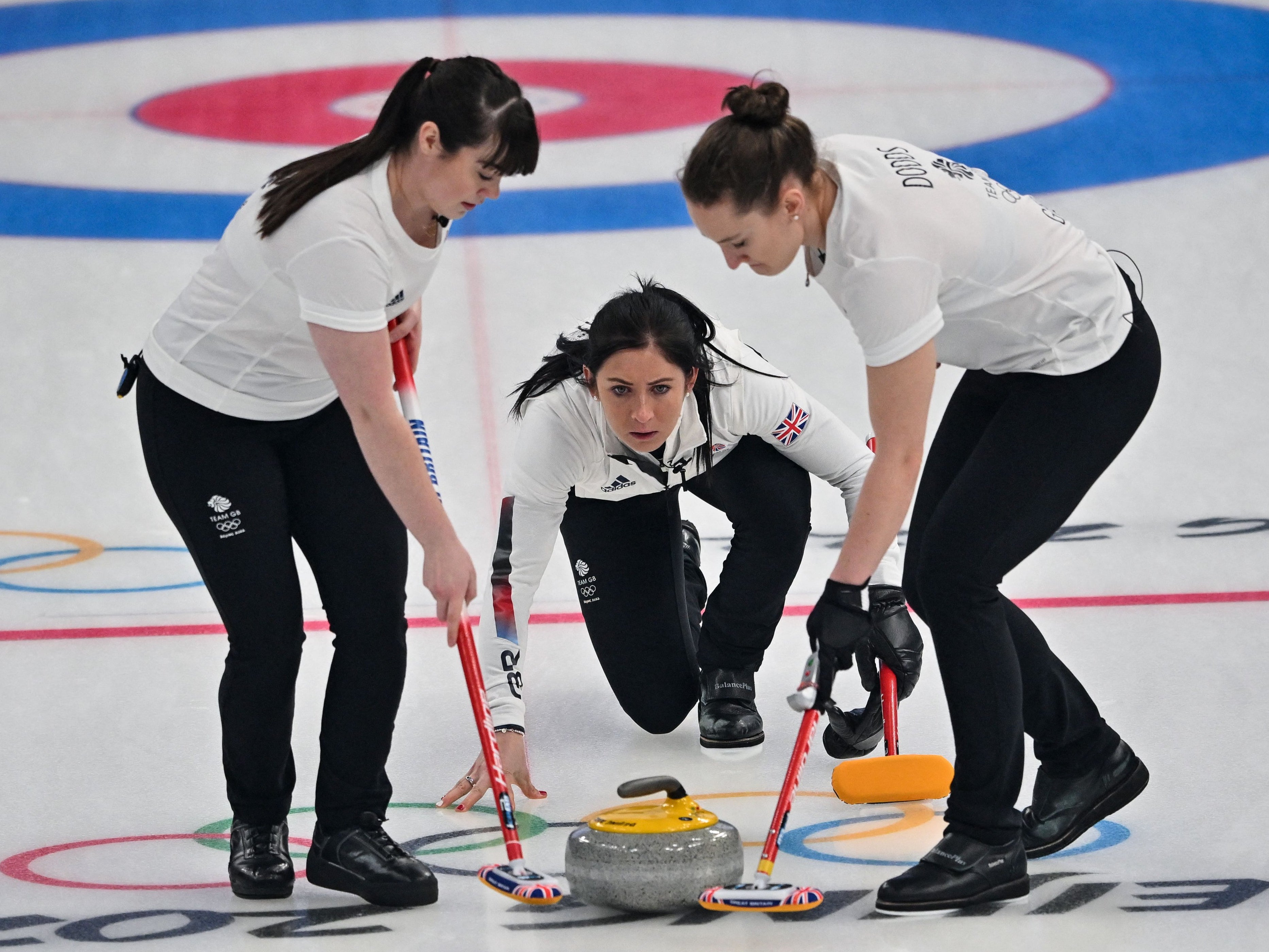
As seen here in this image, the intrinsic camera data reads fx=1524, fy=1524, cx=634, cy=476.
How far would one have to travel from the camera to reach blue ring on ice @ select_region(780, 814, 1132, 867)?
2.49m

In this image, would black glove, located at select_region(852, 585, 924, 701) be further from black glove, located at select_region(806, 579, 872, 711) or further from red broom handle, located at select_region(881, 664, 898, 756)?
black glove, located at select_region(806, 579, 872, 711)

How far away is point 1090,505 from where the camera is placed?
193 inches

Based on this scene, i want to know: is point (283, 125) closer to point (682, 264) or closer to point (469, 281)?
point (469, 281)

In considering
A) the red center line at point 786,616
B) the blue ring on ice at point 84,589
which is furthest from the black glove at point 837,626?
the blue ring on ice at point 84,589

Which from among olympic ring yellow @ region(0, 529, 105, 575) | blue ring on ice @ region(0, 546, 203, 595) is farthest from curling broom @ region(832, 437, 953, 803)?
olympic ring yellow @ region(0, 529, 105, 575)

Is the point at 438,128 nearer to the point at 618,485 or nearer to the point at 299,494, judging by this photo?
the point at 299,494

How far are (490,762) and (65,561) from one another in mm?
2651

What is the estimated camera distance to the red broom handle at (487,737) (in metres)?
2.31

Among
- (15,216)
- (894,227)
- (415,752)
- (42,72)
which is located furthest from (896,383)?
(42,72)

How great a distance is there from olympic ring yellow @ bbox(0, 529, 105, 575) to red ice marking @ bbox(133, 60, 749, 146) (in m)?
3.31

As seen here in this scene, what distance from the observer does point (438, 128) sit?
6.98ft

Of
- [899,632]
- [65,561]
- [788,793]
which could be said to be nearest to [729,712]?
[899,632]

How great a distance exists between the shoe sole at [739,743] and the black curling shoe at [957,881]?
0.91 metres

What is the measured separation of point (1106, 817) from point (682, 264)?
13.7 ft
